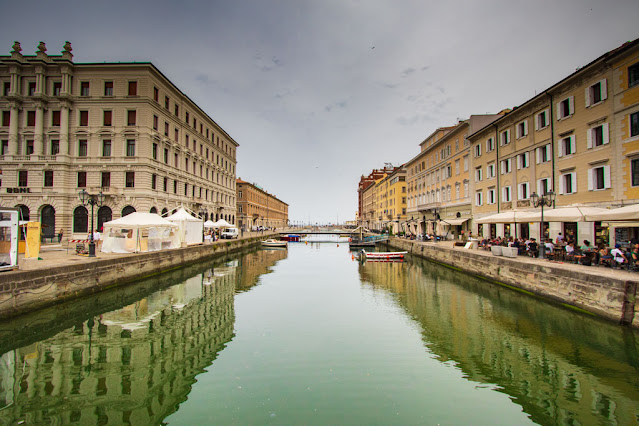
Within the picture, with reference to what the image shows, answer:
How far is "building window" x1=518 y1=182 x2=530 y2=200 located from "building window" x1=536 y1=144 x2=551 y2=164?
2.27m

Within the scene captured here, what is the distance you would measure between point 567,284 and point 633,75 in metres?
12.6

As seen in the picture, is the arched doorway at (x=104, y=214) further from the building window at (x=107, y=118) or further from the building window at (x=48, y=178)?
the building window at (x=107, y=118)

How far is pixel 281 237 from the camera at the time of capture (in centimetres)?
7269

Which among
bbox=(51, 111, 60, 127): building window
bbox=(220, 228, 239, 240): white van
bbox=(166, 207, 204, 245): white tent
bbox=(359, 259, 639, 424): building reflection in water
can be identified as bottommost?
bbox=(359, 259, 639, 424): building reflection in water

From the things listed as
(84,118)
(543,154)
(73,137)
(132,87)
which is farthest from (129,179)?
(543,154)

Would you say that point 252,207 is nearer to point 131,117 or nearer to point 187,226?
point 131,117

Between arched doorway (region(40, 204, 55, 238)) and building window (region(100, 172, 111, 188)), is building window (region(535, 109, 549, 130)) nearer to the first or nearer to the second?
building window (region(100, 172, 111, 188))

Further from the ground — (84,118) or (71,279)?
(84,118)

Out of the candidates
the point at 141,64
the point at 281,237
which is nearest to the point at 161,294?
the point at 141,64

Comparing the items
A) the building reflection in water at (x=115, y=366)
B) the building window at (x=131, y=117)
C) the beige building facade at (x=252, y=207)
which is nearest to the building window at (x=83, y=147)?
the building window at (x=131, y=117)

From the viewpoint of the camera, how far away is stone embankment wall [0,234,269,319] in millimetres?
11531

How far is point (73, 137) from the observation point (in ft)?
111

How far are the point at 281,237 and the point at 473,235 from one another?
150ft

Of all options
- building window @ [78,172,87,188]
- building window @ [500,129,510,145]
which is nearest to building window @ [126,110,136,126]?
building window @ [78,172,87,188]
